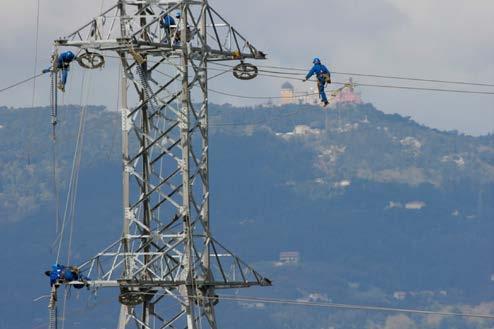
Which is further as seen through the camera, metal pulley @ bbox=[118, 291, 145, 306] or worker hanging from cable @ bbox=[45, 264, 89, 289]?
worker hanging from cable @ bbox=[45, 264, 89, 289]

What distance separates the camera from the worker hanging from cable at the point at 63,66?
5250 centimetres

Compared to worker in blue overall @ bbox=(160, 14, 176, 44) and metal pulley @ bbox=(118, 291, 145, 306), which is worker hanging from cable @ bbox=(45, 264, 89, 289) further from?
worker in blue overall @ bbox=(160, 14, 176, 44)

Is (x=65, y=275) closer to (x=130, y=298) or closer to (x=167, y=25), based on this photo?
(x=130, y=298)

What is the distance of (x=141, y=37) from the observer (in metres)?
50.2

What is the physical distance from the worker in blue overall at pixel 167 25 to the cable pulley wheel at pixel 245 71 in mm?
2669

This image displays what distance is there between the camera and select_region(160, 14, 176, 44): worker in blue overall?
50.2 meters

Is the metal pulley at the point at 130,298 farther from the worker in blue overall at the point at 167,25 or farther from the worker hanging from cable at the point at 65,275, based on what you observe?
the worker in blue overall at the point at 167,25

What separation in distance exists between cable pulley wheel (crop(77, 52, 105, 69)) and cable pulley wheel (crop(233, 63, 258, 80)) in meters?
4.01

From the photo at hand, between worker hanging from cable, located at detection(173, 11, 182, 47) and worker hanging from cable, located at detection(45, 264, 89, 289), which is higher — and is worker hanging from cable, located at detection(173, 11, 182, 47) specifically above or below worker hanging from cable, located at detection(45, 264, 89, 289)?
above

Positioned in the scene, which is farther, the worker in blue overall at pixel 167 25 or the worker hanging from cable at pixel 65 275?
the worker hanging from cable at pixel 65 275

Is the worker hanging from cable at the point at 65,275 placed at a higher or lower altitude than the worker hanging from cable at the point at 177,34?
lower

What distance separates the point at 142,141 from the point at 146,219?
2013 mm

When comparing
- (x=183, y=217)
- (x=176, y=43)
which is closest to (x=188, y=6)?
(x=176, y=43)

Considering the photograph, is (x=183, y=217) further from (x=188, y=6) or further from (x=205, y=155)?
(x=188, y=6)
